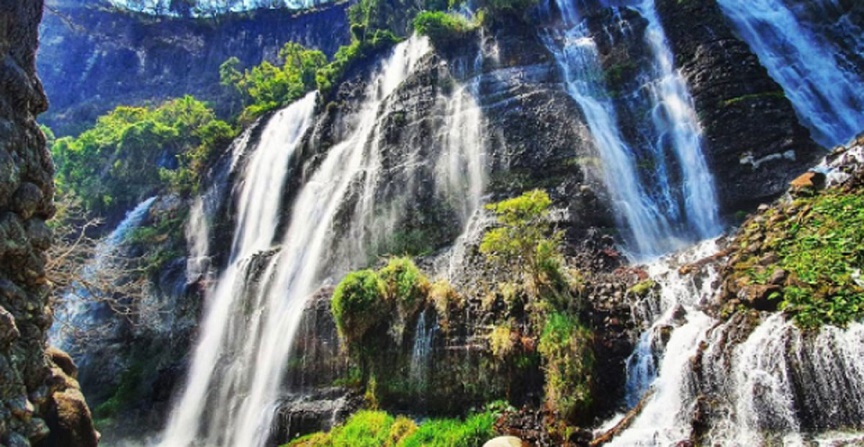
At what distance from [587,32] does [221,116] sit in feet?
115

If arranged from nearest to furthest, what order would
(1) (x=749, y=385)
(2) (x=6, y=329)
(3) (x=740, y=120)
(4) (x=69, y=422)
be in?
(2) (x=6, y=329) < (1) (x=749, y=385) < (4) (x=69, y=422) < (3) (x=740, y=120)

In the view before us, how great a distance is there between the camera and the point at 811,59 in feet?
66.4

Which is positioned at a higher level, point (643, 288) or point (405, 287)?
point (405, 287)

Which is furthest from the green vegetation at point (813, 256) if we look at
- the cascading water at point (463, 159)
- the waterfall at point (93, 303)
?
the waterfall at point (93, 303)

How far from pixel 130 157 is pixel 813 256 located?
37.3 meters

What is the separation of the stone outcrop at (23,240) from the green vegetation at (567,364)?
893 centimetres

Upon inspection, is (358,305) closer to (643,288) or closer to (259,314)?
(259,314)

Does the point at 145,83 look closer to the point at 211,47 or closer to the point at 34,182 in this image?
the point at 211,47

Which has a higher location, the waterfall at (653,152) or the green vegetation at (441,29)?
the green vegetation at (441,29)

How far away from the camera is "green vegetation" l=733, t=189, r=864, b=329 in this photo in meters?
8.59

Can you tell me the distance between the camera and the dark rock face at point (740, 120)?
15.8 meters

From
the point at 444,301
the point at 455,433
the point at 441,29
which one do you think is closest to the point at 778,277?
the point at 455,433

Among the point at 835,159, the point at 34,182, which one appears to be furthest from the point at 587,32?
the point at 34,182

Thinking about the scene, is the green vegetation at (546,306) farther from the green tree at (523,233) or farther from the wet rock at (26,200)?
the wet rock at (26,200)
